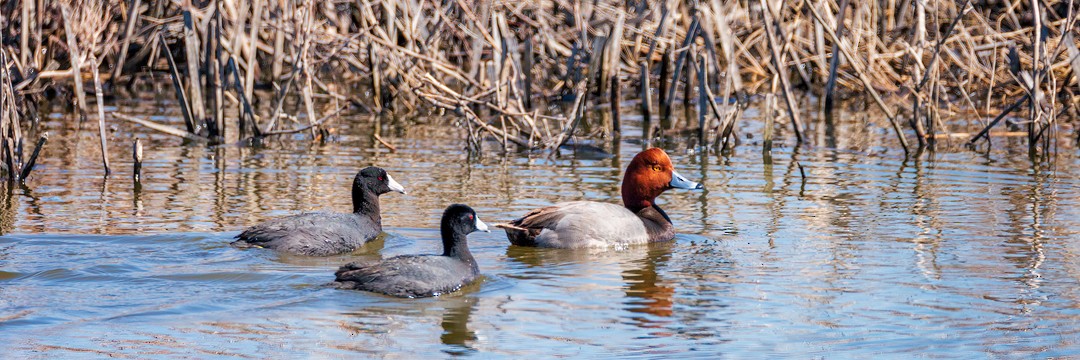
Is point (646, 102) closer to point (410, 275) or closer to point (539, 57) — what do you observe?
point (539, 57)

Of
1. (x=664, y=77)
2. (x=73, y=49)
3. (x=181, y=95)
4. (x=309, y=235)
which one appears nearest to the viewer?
(x=309, y=235)

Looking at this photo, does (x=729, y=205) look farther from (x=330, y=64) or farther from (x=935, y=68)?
(x=330, y=64)

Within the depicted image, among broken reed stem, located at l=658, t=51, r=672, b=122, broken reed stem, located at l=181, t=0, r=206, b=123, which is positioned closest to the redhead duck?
broken reed stem, located at l=181, t=0, r=206, b=123

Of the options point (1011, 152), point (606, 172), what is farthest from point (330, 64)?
point (1011, 152)

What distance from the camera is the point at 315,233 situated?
30.0 feet

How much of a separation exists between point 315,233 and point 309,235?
0.17 ft

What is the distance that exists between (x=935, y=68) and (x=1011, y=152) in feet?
4.55

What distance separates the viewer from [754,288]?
26.5 feet

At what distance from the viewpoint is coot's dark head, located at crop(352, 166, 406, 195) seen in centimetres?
1010

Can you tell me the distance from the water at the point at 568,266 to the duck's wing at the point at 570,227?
0.13 m

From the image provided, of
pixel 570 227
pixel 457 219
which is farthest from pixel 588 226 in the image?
pixel 457 219

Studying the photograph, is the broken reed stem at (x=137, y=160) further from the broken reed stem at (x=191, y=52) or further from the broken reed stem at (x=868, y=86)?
the broken reed stem at (x=868, y=86)

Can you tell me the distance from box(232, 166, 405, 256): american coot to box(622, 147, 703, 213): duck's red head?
73.1 inches

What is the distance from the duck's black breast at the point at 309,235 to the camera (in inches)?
354
